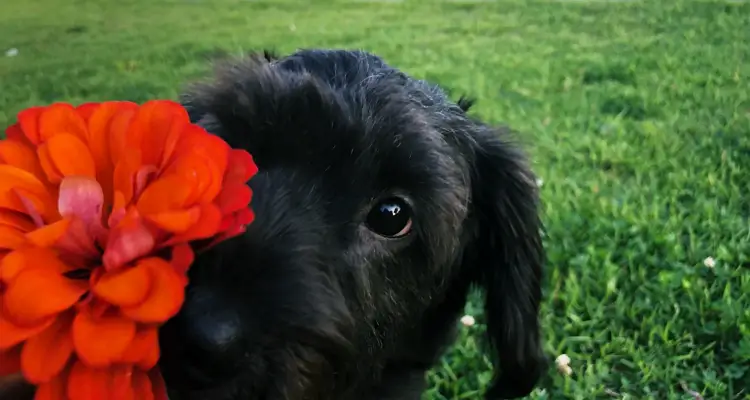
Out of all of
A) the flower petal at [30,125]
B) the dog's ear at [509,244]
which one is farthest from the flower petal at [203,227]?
the dog's ear at [509,244]

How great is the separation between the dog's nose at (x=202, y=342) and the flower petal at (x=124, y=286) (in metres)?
0.18

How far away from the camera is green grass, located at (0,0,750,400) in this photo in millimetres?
3410

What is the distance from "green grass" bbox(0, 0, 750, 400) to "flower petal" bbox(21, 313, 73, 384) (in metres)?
1.43

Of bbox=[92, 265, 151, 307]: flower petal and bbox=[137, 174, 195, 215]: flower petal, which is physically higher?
bbox=[137, 174, 195, 215]: flower petal

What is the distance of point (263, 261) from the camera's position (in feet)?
5.38

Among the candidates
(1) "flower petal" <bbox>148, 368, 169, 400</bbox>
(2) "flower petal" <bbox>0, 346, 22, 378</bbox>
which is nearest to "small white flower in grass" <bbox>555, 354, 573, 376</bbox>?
(1) "flower petal" <bbox>148, 368, 169, 400</bbox>

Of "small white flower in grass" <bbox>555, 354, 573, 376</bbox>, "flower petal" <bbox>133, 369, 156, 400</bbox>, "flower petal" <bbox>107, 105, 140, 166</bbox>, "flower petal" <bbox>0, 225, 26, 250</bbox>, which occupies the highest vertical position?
"flower petal" <bbox>107, 105, 140, 166</bbox>

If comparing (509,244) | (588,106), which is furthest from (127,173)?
(588,106)

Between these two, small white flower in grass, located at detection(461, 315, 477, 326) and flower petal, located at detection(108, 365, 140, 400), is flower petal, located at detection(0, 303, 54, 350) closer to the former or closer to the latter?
flower petal, located at detection(108, 365, 140, 400)

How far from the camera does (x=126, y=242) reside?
4.22 ft

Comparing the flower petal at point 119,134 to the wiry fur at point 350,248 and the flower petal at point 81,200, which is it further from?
the wiry fur at point 350,248

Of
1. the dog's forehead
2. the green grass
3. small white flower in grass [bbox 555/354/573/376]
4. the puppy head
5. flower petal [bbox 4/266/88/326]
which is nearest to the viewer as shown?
flower petal [bbox 4/266/88/326]

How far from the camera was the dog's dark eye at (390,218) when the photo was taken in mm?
2018

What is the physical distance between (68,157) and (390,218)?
900mm
